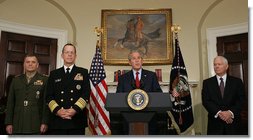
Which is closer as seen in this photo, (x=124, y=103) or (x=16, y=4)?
(x=124, y=103)

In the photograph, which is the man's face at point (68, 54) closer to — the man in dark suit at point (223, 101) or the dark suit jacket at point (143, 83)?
the dark suit jacket at point (143, 83)

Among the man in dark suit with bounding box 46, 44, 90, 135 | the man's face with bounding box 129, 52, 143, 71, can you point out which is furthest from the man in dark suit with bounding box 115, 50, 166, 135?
the man in dark suit with bounding box 46, 44, 90, 135

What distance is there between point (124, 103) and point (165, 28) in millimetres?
2280

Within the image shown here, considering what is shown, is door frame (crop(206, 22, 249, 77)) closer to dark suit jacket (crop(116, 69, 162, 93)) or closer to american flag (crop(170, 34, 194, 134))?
american flag (crop(170, 34, 194, 134))

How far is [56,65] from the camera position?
4.13 metres

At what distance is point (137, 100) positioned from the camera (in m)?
2.40

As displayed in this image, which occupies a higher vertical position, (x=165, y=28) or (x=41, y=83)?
(x=165, y=28)

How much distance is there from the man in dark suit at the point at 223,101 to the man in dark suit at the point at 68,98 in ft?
4.33

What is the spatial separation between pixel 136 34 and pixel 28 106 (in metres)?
2.10

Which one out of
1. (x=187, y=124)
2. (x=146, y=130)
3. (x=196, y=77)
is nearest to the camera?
(x=146, y=130)

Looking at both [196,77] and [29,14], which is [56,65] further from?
[196,77]

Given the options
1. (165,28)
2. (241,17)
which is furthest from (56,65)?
(241,17)

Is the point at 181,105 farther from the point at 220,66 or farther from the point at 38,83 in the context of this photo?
the point at 38,83

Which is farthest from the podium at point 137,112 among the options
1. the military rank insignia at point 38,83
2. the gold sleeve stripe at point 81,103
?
the military rank insignia at point 38,83
